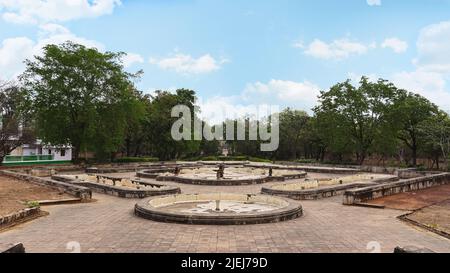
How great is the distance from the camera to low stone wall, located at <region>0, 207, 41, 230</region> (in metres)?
9.69

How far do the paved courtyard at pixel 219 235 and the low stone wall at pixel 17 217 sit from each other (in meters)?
0.36

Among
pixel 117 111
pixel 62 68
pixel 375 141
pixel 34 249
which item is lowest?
pixel 34 249

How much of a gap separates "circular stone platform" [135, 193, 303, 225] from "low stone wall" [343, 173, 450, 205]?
3.06 meters

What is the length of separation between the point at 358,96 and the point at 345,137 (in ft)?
13.2

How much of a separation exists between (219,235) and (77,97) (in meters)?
25.2

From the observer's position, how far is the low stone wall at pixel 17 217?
9.69m

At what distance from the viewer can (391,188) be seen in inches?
655

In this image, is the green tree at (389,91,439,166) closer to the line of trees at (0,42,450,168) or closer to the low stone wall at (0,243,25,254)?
the line of trees at (0,42,450,168)

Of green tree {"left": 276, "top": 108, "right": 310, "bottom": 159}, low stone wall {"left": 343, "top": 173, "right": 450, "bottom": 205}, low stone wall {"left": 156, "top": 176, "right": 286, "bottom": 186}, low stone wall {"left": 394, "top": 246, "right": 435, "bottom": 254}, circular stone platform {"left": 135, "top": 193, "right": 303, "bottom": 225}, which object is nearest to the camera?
low stone wall {"left": 394, "top": 246, "right": 435, "bottom": 254}

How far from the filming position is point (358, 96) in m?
34.6

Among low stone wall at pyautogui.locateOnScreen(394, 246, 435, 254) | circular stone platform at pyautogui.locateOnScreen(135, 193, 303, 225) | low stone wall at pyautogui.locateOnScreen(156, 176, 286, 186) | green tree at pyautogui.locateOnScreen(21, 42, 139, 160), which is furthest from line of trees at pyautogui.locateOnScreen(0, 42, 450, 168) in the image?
low stone wall at pyautogui.locateOnScreen(394, 246, 435, 254)
